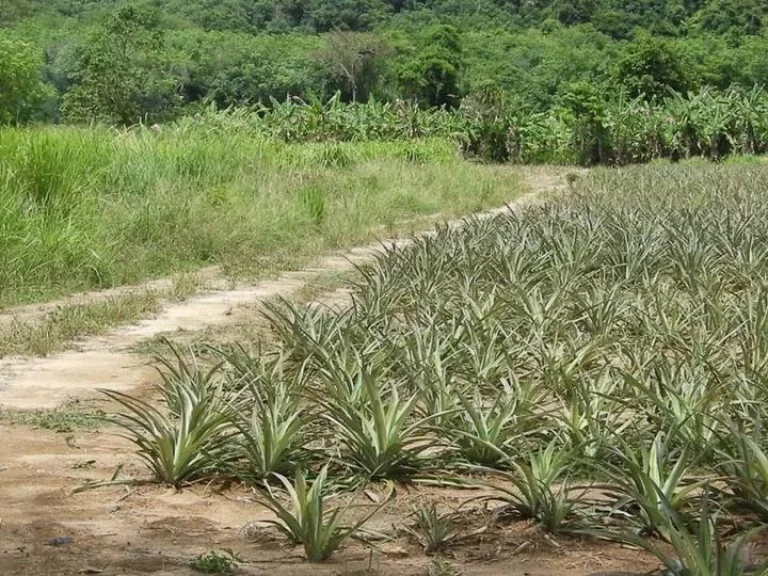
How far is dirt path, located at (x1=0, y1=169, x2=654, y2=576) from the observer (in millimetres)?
3088

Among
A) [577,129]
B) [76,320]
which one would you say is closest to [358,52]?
[577,129]

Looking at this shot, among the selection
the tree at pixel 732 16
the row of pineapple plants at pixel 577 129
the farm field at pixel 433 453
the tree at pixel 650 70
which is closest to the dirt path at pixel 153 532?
the farm field at pixel 433 453

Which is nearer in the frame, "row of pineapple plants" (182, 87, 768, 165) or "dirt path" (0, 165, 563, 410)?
"dirt path" (0, 165, 563, 410)

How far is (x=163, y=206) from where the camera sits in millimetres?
11289

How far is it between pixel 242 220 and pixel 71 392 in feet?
22.1

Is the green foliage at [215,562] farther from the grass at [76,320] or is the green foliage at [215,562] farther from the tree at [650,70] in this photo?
the tree at [650,70]

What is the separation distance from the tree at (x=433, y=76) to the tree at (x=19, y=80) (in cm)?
1602

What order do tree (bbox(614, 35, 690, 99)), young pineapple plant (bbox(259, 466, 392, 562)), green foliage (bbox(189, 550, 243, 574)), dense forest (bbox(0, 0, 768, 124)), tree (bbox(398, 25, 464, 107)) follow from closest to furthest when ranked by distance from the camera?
green foliage (bbox(189, 550, 243, 574))
young pineapple plant (bbox(259, 466, 392, 562))
dense forest (bbox(0, 0, 768, 124))
tree (bbox(614, 35, 690, 99))
tree (bbox(398, 25, 464, 107))

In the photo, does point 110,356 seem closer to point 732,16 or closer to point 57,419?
point 57,419

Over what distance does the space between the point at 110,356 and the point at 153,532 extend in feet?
9.65

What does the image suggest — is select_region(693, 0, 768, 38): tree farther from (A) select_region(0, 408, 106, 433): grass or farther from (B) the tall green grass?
A: (A) select_region(0, 408, 106, 433): grass

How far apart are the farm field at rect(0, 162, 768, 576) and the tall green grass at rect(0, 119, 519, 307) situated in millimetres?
3210

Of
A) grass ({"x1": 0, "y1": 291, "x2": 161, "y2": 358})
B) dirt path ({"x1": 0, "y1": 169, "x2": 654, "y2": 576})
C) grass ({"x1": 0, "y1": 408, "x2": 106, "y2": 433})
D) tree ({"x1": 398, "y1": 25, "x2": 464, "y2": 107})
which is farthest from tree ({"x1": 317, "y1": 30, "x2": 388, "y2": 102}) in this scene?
dirt path ({"x1": 0, "y1": 169, "x2": 654, "y2": 576})

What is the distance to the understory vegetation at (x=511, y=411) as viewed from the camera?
11.0ft
